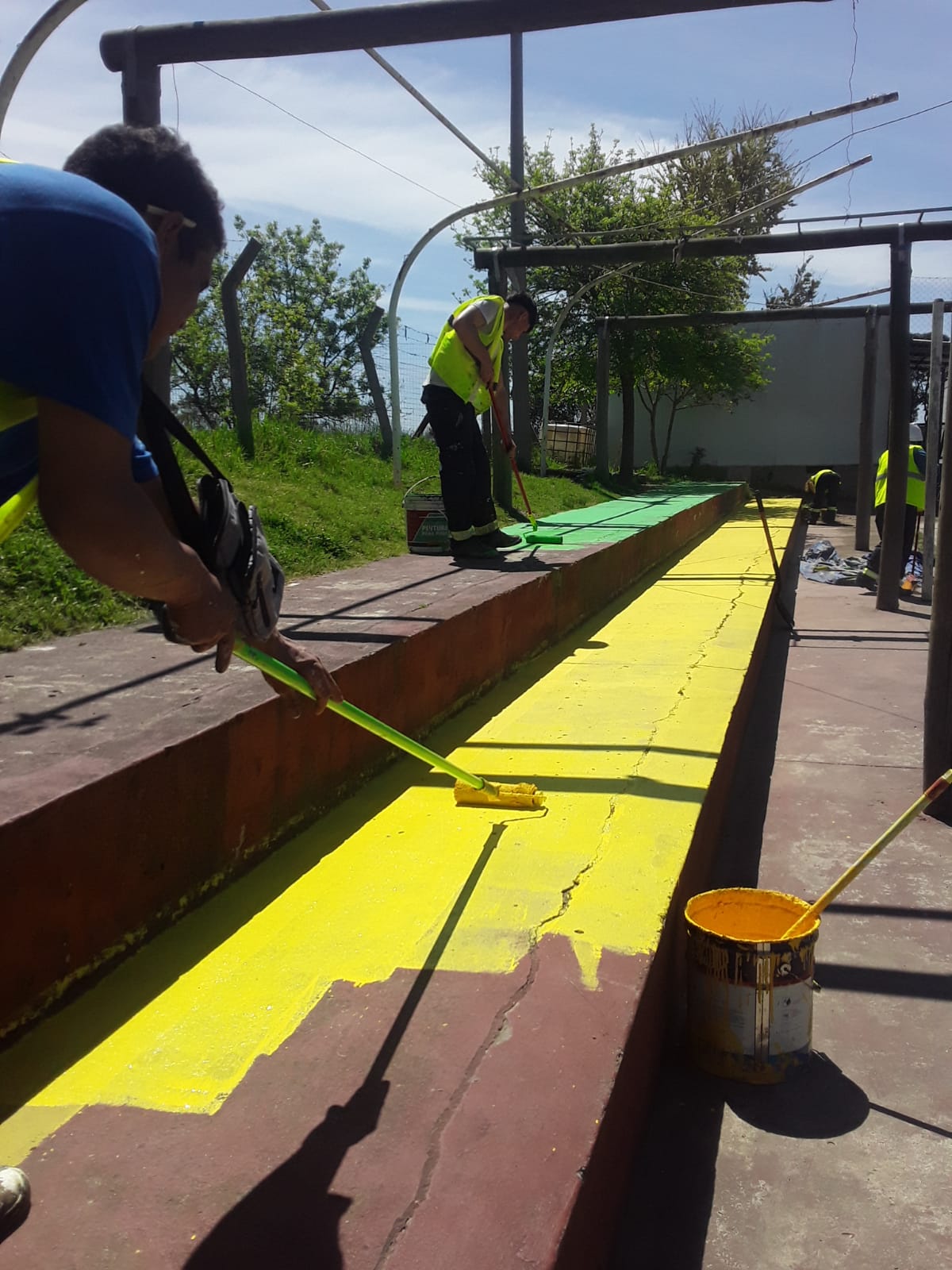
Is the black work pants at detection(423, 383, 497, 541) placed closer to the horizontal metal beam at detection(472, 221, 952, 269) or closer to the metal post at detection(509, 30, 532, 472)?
the metal post at detection(509, 30, 532, 472)

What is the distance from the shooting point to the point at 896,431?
37.3 ft

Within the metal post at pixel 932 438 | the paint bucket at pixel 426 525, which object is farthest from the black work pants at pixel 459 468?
the metal post at pixel 932 438

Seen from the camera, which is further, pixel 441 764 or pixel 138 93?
pixel 138 93

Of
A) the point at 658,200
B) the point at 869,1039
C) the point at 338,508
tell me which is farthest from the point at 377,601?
the point at 658,200

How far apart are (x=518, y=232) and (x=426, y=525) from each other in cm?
798

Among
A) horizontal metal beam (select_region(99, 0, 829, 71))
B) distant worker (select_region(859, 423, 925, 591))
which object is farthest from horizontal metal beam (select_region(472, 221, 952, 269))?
horizontal metal beam (select_region(99, 0, 829, 71))

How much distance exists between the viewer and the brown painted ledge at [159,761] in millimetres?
2100

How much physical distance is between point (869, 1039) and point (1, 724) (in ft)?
7.86

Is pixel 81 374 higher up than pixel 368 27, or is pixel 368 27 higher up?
pixel 368 27

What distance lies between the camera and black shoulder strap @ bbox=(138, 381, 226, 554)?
1.74 m

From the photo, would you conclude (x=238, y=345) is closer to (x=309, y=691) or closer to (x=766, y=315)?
(x=309, y=691)

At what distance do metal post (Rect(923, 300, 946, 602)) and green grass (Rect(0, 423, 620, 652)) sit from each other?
13.5 ft

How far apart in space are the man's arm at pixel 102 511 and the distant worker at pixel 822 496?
1924 cm

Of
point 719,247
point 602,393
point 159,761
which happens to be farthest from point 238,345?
point 602,393
